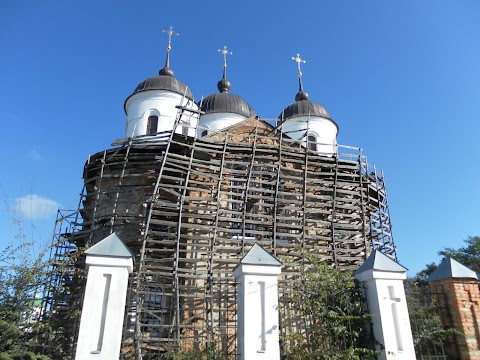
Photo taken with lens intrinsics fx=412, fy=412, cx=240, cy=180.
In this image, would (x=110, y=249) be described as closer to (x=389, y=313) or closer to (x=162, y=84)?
(x=389, y=313)

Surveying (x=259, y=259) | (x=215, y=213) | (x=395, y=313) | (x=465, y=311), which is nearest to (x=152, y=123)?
(x=215, y=213)

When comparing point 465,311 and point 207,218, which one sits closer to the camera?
point 465,311

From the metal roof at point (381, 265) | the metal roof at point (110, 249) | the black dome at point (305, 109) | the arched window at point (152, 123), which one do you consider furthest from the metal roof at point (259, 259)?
the black dome at point (305, 109)

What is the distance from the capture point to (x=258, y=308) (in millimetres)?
6543

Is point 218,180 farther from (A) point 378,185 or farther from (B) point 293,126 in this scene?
(B) point 293,126

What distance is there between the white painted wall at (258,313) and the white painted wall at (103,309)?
1.85 m

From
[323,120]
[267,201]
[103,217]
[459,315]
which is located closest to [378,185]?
[267,201]

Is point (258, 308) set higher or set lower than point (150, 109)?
lower

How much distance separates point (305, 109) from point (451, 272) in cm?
1574

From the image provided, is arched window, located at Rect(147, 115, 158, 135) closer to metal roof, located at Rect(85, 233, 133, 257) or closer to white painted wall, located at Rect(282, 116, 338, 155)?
white painted wall, located at Rect(282, 116, 338, 155)

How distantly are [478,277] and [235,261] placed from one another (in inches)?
259

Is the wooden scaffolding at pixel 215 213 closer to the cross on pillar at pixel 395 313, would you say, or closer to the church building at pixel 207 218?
the church building at pixel 207 218

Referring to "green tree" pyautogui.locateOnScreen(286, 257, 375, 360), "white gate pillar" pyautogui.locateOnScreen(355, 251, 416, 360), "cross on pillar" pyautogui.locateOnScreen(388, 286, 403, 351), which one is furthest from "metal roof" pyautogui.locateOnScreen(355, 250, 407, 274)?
"green tree" pyautogui.locateOnScreen(286, 257, 375, 360)

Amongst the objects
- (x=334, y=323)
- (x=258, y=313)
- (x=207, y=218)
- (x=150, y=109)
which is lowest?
(x=334, y=323)
